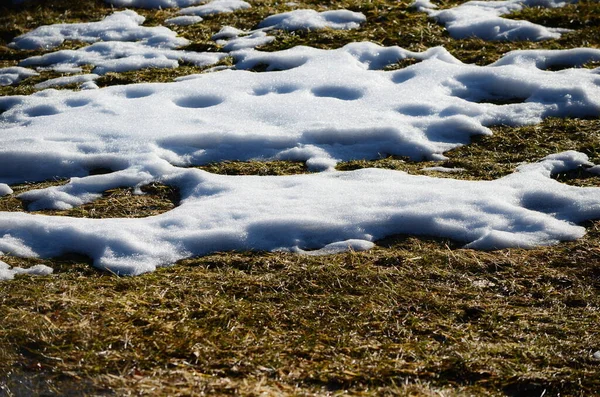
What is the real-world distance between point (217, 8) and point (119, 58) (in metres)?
1.47

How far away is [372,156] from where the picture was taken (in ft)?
13.9

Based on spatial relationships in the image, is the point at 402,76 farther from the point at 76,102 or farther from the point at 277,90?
the point at 76,102

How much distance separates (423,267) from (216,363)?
3.61 feet

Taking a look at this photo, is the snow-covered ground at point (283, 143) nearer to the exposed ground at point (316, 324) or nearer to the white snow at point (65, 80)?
the white snow at point (65, 80)

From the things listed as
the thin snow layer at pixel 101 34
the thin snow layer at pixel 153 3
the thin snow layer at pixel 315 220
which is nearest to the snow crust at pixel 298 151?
the thin snow layer at pixel 315 220

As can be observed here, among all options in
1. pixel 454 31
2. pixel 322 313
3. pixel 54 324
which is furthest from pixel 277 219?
pixel 454 31

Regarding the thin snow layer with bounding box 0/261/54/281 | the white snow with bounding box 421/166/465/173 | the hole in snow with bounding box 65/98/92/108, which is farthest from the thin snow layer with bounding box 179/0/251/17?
the thin snow layer with bounding box 0/261/54/281

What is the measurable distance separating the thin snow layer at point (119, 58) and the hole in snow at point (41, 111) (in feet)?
2.51

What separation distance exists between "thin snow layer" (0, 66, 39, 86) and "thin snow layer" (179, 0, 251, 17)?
1.82 meters

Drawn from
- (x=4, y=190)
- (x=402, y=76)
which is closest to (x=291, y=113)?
(x=402, y=76)

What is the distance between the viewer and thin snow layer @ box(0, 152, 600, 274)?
322cm

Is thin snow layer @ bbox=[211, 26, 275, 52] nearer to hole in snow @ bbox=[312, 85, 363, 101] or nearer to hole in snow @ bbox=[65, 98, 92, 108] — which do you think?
hole in snow @ bbox=[312, 85, 363, 101]

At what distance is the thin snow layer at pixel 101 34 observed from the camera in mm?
6180

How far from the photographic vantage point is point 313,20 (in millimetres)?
6383
